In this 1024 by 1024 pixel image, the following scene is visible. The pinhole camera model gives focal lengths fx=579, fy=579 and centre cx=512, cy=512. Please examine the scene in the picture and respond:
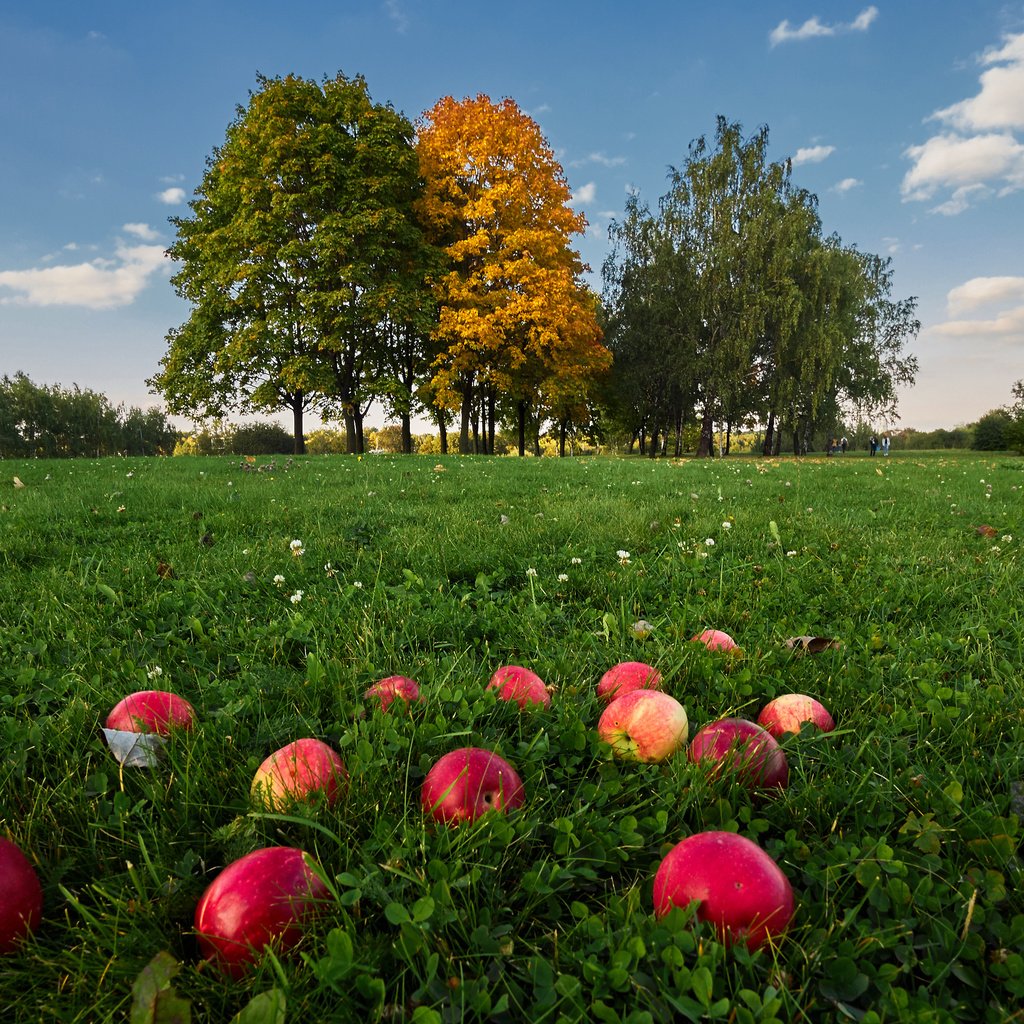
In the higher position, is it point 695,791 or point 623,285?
point 623,285

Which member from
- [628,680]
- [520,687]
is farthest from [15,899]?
[628,680]

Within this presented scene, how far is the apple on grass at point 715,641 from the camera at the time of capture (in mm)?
2408

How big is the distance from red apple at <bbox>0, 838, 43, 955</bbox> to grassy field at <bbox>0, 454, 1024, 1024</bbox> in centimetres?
5

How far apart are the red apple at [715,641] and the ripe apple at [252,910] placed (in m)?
1.78

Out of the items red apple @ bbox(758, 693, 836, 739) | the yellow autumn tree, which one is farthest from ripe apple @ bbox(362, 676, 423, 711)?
the yellow autumn tree

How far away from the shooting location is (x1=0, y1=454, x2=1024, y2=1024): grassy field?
1.07m

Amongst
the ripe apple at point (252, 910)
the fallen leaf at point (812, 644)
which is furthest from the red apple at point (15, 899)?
the fallen leaf at point (812, 644)

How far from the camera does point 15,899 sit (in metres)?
1.11

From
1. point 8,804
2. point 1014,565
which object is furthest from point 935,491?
point 8,804

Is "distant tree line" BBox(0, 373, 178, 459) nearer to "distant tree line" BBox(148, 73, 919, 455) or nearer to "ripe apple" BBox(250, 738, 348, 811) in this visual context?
"distant tree line" BBox(148, 73, 919, 455)

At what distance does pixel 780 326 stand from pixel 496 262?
45.3ft

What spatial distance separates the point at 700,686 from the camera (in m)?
2.22

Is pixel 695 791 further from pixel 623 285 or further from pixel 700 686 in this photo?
pixel 623 285

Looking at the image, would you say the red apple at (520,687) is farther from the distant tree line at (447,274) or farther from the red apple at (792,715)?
the distant tree line at (447,274)
